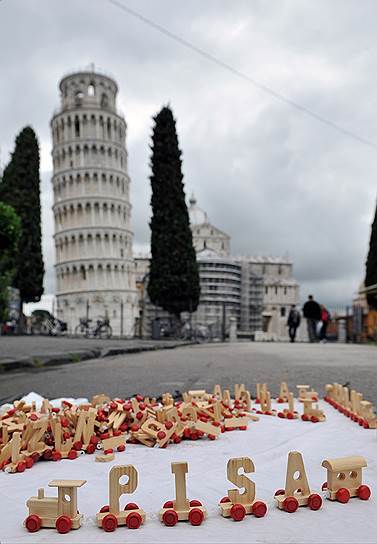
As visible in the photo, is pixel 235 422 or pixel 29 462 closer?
pixel 29 462

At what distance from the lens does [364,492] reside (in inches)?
37.3

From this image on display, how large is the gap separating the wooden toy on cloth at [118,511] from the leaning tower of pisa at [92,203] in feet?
163

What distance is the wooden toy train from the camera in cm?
82

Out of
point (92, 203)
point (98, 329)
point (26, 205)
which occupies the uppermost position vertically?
point (92, 203)

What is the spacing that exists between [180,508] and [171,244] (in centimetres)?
2842

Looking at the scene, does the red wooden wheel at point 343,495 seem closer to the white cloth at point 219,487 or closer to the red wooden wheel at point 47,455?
the white cloth at point 219,487

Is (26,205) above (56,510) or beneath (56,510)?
above

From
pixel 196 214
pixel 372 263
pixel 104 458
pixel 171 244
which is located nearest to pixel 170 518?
pixel 104 458

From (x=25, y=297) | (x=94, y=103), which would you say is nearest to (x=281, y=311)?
(x=94, y=103)

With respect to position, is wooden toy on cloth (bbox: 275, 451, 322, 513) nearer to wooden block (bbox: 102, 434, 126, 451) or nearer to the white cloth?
the white cloth

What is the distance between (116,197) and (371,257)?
32.3 meters

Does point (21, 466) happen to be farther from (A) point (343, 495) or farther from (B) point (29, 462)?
(A) point (343, 495)

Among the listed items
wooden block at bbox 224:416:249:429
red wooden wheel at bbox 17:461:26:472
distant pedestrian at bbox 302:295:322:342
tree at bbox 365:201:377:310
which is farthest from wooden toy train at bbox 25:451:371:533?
tree at bbox 365:201:377:310

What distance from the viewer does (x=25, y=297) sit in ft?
95.9
